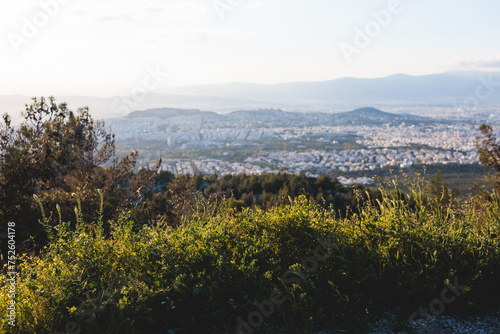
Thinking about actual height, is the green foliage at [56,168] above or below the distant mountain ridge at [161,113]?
below

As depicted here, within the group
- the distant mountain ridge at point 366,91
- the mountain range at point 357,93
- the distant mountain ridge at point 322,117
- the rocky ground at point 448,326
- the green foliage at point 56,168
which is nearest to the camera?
the rocky ground at point 448,326

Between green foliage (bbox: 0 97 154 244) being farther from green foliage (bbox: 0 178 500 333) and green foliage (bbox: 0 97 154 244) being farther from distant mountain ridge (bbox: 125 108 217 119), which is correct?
distant mountain ridge (bbox: 125 108 217 119)

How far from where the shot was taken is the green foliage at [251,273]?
2.67 meters

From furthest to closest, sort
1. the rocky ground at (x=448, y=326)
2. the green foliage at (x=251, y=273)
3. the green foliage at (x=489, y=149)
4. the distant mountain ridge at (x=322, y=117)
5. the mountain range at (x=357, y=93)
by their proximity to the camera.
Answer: the mountain range at (x=357, y=93) → the distant mountain ridge at (x=322, y=117) → the green foliage at (x=489, y=149) → the rocky ground at (x=448, y=326) → the green foliage at (x=251, y=273)

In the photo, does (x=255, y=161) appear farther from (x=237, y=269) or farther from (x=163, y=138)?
(x=237, y=269)

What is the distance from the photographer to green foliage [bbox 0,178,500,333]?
2670 mm

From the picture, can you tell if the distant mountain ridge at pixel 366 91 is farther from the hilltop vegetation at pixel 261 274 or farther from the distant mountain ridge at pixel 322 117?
the hilltop vegetation at pixel 261 274

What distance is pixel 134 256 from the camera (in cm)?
311

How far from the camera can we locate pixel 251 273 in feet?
10.2

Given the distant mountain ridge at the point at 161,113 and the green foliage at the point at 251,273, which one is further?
the distant mountain ridge at the point at 161,113

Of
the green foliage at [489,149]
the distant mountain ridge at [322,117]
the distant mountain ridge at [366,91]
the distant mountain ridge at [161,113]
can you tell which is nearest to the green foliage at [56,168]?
the green foliage at [489,149]

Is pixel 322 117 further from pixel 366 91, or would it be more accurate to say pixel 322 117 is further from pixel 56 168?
pixel 366 91

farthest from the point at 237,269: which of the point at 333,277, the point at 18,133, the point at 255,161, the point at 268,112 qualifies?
the point at 268,112

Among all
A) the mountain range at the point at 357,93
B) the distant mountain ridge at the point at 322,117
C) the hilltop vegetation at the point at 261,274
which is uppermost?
the mountain range at the point at 357,93
